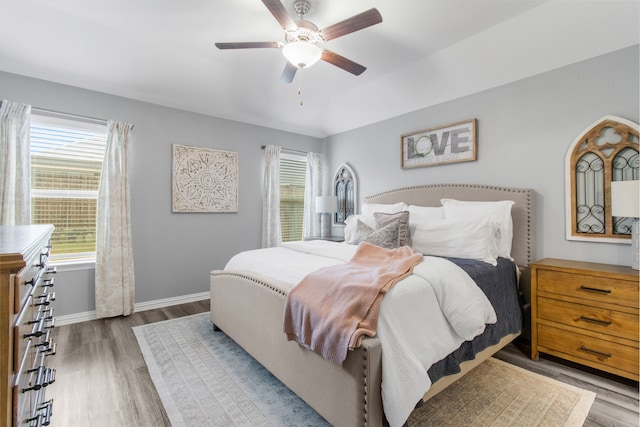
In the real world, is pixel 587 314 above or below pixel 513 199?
below

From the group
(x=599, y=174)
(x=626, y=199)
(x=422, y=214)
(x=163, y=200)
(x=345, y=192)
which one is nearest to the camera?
(x=626, y=199)

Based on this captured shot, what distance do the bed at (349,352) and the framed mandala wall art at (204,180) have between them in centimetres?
141

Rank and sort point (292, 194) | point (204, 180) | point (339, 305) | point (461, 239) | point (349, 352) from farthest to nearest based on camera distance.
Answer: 1. point (292, 194)
2. point (204, 180)
3. point (461, 239)
4. point (339, 305)
5. point (349, 352)

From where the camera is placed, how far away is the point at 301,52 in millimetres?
2098

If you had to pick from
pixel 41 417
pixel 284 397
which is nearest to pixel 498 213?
pixel 284 397

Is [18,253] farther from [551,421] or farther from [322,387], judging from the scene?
[551,421]

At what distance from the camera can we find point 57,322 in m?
3.04

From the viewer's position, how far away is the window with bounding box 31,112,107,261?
10.0ft

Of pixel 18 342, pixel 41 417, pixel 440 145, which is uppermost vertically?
pixel 440 145

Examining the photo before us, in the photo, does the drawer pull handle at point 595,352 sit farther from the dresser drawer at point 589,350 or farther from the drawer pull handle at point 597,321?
the drawer pull handle at point 597,321

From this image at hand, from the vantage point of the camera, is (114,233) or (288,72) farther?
(114,233)

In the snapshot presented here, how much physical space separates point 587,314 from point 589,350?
25 centimetres

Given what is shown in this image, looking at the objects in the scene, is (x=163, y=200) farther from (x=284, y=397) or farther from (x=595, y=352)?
(x=595, y=352)

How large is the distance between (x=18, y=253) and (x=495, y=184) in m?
3.47
